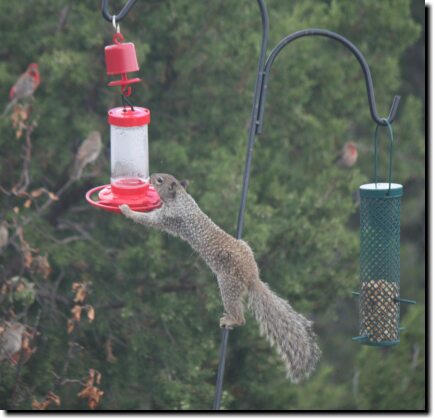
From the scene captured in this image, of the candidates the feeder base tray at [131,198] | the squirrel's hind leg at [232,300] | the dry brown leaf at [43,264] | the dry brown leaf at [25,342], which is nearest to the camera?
the feeder base tray at [131,198]

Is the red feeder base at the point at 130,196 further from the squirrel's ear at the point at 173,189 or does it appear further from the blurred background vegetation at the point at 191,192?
the blurred background vegetation at the point at 191,192

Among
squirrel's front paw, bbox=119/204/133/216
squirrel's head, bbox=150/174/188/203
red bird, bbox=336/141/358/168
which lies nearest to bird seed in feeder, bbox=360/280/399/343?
squirrel's head, bbox=150/174/188/203

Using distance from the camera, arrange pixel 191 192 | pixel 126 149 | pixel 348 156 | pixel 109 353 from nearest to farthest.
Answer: pixel 126 149 → pixel 109 353 → pixel 191 192 → pixel 348 156

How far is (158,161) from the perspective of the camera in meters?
8.30

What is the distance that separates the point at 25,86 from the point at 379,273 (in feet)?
12.8

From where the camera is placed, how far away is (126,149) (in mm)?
4672

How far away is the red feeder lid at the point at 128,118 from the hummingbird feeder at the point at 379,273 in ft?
3.54

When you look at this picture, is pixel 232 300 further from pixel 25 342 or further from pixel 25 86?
pixel 25 86

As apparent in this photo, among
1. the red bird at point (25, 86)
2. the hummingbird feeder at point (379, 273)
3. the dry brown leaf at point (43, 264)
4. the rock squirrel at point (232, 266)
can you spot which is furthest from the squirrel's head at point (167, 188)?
the red bird at point (25, 86)

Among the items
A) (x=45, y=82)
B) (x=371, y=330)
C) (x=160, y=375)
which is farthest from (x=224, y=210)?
(x=371, y=330)

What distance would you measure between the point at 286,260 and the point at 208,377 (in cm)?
101

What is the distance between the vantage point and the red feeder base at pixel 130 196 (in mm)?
4422

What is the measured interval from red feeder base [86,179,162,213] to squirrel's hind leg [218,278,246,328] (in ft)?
1.35

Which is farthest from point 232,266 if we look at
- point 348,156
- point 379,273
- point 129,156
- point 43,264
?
point 348,156
